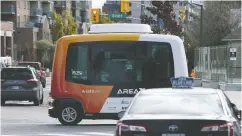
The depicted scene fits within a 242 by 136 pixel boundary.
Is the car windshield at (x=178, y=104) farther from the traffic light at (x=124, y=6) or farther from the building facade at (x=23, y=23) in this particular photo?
the building facade at (x=23, y=23)

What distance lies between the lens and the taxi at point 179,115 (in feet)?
35.3

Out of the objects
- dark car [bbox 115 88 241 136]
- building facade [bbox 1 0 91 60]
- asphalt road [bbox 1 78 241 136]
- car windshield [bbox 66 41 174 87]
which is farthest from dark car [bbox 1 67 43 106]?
building facade [bbox 1 0 91 60]

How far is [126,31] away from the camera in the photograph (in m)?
21.5

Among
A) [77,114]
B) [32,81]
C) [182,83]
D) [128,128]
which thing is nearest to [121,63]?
[77,114]

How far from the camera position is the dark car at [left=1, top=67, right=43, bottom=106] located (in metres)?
31.7

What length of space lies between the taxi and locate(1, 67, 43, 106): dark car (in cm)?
2002

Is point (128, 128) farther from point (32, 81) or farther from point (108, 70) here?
point (32, 81)

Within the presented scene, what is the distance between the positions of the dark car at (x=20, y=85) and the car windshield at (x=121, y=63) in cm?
1100

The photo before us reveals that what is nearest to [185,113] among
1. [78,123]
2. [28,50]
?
[78,123]

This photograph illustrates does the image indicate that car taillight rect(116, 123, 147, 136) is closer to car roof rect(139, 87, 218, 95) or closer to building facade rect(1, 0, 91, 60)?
car roof rect(139, 87, 218, 95)

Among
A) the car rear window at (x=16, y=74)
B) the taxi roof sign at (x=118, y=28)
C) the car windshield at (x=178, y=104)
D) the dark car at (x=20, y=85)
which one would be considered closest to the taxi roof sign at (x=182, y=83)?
the car windshield at (x=178, y=104)

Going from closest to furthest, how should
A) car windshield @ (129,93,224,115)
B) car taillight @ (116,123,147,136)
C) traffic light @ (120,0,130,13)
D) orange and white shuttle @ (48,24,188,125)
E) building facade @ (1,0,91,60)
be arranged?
1. car taillight @ (116,123,147,136)
2. car windshield @ (129,93,224,115)
3. orange and white shuttle @ (48,24,188,125)
4. traffic light @ (120,0,130,13)
5. building facade @ (1,0,91,60)

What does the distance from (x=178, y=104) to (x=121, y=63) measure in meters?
9.52

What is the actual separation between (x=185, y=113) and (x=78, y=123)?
11.0 meters
